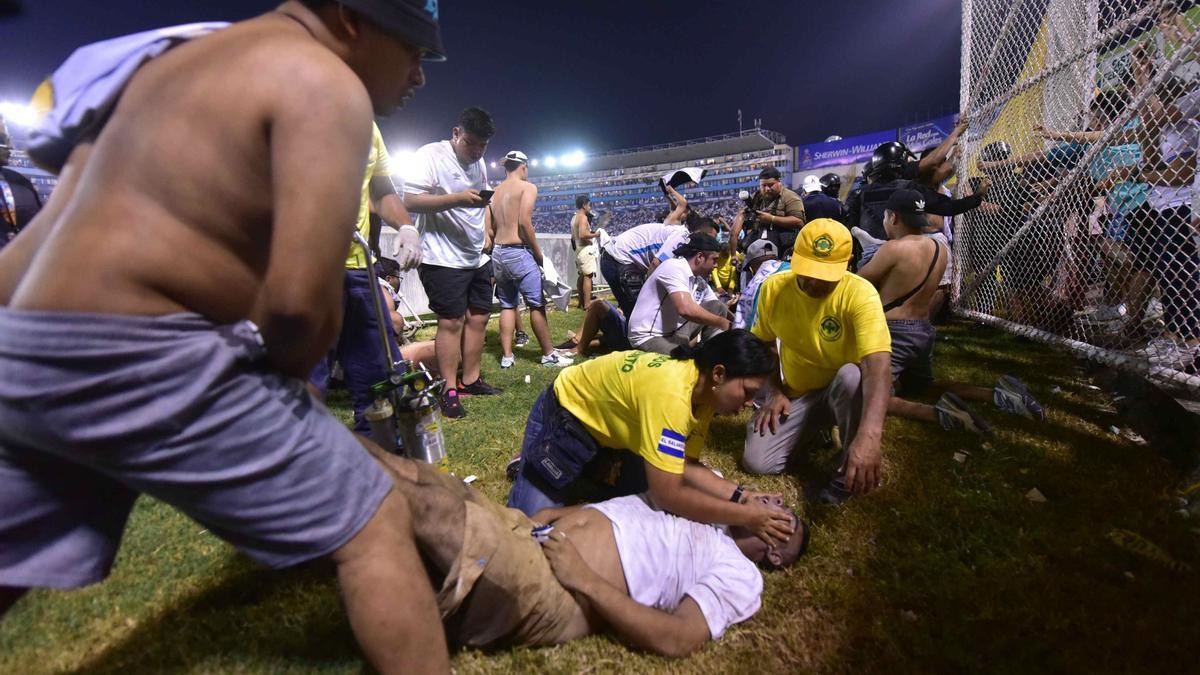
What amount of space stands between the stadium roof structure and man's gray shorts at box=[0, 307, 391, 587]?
46.2m

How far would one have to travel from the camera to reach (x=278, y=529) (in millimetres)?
967

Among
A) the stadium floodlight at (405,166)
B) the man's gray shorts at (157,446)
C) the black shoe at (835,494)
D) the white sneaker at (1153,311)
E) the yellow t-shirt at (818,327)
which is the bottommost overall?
the black shoe at (835,494)

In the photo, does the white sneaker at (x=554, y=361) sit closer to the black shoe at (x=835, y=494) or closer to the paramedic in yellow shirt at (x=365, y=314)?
the paramedic in yellow shirt at (x=365, y=314)

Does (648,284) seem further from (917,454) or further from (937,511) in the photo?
(937,511)

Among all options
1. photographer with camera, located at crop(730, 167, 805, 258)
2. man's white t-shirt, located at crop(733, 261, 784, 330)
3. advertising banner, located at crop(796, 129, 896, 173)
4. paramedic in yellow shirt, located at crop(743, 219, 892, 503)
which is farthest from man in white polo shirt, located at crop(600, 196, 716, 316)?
advertising banner, located at crop(796, 129, 896, 173)

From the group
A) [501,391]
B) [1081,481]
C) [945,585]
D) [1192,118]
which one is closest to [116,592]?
[501,391]

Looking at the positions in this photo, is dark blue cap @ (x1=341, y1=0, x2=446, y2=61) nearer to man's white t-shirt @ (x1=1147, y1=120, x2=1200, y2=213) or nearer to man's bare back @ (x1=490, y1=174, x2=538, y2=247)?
man's bare back @ (x1=490, y1=174, x2=538, y2=247)

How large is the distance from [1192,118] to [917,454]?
2.93 m

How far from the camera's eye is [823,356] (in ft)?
9.65

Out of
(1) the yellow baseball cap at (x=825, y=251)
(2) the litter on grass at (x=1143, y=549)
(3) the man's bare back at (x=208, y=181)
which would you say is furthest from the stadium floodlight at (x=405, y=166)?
(2) the litter on grass at (x=1143, y=549)

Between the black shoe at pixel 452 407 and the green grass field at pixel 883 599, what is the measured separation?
107 cm

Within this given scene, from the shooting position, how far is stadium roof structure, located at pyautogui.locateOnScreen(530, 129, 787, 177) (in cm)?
4275

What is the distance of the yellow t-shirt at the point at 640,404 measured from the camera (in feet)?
6.47

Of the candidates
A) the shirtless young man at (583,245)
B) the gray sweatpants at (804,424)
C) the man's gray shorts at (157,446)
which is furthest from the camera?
the shirtless young man at (583,245)
